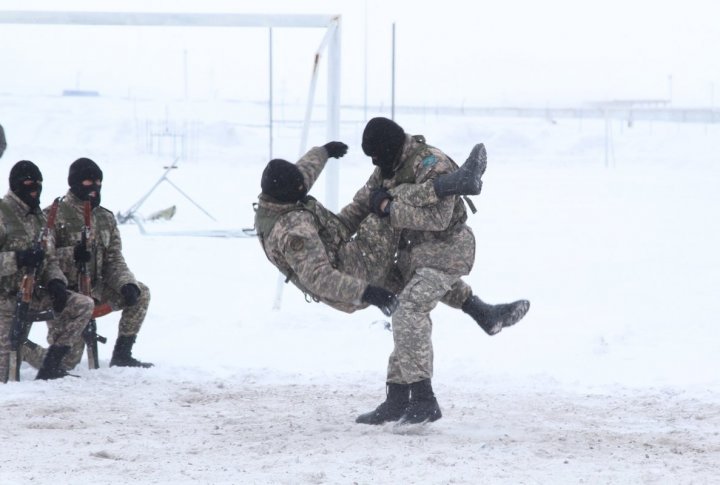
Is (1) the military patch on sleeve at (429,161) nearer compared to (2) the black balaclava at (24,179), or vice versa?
(1) the military patch on sleeve at (429,161)

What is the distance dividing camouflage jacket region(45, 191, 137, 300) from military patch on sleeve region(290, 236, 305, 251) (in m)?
2.52

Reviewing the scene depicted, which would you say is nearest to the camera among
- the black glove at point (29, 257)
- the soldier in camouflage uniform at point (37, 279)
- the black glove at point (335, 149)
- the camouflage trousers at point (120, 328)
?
the black glove at point (335, 149)

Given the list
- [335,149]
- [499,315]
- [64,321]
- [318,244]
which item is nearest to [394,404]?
[499,315]

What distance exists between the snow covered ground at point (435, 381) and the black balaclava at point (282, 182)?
1311mm

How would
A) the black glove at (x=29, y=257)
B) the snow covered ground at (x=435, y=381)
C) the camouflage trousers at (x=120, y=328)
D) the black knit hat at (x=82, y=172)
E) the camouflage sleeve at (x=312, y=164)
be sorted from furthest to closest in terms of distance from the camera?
the camouflage trousers at (x=120, y=328), the black knit hat at (x=82, y=172), the black glove at (x=29, y=257), the camouflage sleeve at (x=312, y=164), the snow covered ground at (x=435, y=381)

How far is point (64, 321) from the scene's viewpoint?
769 centimetres

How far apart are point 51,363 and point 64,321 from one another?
0.30 metres

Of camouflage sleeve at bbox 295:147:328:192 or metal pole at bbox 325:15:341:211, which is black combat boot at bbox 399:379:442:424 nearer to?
camouflage sleeve at bbox 295:147:328:192

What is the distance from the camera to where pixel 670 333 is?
32.8 ft

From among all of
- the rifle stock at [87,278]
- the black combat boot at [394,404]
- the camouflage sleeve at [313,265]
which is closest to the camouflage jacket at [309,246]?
the camouflage sleeve at [313,265]

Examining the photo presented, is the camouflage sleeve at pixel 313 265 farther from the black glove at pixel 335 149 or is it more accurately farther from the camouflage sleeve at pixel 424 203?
the black glove at pixel 335 149

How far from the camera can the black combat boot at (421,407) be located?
5.93 metres

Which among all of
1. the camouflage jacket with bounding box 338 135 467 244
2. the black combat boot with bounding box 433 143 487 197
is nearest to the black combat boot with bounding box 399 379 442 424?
the camouflage jacket with bounding box 338 135 467 244

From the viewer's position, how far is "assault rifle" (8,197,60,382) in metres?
7.53
